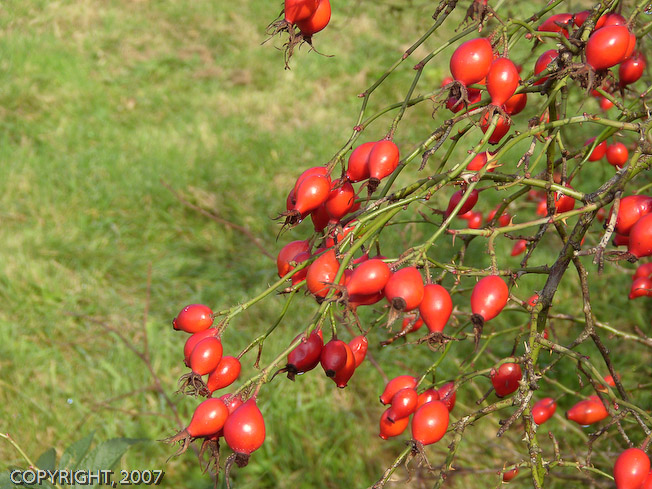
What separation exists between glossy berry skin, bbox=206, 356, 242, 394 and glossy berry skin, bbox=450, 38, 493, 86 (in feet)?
1.59

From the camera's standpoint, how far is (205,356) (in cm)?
88

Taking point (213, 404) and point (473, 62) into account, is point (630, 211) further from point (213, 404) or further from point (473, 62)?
point (213, 404)

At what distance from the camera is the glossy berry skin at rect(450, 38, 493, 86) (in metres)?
0.87

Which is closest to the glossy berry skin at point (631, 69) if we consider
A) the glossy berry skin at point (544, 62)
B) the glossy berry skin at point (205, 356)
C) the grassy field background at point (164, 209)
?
the glossy berry skin at point (544, 62)

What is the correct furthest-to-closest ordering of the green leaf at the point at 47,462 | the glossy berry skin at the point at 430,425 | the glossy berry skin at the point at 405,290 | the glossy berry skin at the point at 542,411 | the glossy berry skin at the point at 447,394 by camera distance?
the glossy berry skin at the point at 542,411
the green leaf at the point at 47,462
the glossy berry skin at the point at 447,394
the glossy berry skin at the point at 430,425
the glossy berry skin at the point at 405,290

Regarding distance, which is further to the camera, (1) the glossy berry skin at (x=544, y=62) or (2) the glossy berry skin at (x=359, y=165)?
(1) the glossy berry skin at (x=544, y=62)

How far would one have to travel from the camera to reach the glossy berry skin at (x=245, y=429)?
31.9 inches

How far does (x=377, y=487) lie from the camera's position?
95 cm

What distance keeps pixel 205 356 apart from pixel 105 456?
2.44 ft

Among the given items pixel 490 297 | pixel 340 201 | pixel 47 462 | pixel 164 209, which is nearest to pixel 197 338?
pixel 340 201

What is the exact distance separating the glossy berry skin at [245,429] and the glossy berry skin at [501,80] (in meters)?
0.50

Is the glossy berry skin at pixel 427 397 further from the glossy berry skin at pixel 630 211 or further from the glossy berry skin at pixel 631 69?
the glossy berry skin at pixel 631 69

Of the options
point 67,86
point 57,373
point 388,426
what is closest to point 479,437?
point 388,426

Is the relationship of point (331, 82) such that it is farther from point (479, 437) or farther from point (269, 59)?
point (479, 437)
